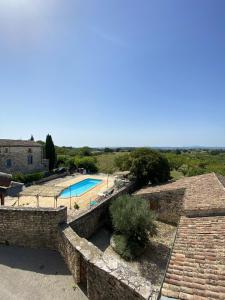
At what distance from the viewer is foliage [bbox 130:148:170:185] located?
894 inches

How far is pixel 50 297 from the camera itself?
8133 mm

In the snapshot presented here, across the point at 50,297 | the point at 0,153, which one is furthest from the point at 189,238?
the point at 0,153

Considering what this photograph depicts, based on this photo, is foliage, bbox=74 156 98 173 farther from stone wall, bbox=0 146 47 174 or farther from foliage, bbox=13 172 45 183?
foliage, bbox=13 172 45 183

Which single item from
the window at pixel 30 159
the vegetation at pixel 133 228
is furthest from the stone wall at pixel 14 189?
the vegetation at pixel 133 228

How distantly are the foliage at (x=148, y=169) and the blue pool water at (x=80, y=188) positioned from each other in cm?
534

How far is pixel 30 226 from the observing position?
11250 mm

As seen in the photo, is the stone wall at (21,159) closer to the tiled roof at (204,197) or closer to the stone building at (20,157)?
the stone building at (20,157)

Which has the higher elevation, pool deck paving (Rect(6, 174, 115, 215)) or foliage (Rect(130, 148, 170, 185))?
foliage (Rect(130, 148, 170, 185))

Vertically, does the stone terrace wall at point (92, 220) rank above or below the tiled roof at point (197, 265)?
below

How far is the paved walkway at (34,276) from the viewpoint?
27.1 ft

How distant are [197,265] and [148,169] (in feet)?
54.3

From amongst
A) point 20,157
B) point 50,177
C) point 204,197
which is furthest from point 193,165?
point 204,197

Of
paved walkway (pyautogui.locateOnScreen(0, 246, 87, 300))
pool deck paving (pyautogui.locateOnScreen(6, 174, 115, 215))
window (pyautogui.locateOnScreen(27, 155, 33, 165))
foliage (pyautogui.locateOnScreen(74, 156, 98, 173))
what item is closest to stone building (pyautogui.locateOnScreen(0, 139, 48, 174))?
window (pyautogui.locateOnScreen(27, 155, 33, 165))

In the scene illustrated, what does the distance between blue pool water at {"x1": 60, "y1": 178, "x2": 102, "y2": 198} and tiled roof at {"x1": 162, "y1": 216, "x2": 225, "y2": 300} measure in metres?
13.6
